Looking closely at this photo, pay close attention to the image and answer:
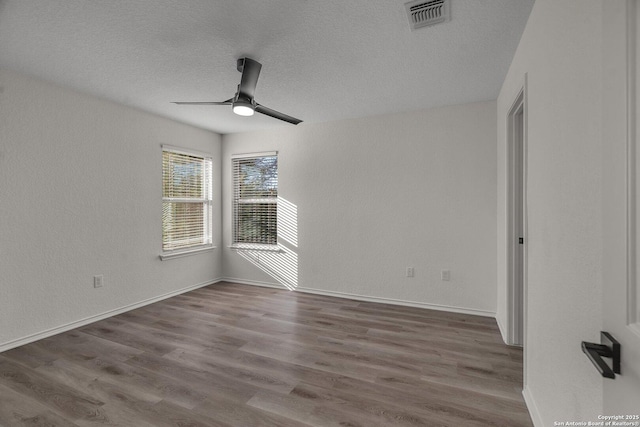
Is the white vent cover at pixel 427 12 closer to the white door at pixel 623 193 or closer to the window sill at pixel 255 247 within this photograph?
the white door at pixel 623 193

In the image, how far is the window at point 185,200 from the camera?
4.32 m

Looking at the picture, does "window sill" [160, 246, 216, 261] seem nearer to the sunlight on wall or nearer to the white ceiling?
the sunlight on wall

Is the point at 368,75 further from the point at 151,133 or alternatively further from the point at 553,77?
the point at 151,133

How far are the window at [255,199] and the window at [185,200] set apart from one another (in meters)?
0.44

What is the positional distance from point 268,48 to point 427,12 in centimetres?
114

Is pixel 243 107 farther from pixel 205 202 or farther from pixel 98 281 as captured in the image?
pixel 205 202

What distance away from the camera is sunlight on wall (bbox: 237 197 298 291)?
465cm

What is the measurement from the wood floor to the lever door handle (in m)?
1.37

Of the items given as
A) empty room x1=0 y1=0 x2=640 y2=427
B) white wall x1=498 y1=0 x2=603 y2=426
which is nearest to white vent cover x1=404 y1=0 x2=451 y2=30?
empty room x1=0 y1=0 x2=640 y2=427

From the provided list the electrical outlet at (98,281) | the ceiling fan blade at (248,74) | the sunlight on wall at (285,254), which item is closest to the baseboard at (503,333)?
the sunlight on wall at (285,254)

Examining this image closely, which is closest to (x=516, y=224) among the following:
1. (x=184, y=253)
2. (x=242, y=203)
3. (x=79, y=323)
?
(x=242, y=203)

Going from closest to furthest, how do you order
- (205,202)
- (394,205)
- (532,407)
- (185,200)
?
(532,407) < (394,205) < (185,200) < (205,202)

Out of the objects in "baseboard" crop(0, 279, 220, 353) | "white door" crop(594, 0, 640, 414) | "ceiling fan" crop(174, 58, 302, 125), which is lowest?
"baseboard" crop(0, 279, 220, 353)

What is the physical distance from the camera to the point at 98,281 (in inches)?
136
